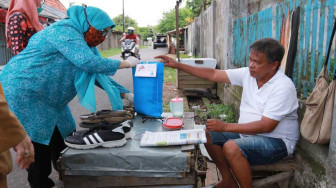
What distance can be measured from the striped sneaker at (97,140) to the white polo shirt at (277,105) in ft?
3.77

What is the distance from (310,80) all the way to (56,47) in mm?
2309

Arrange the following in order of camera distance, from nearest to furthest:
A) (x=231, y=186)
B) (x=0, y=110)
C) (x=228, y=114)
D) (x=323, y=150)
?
(x=0, y=110)
(x=323, y=150)
(x=231, y=186)
(x=228, y=114)

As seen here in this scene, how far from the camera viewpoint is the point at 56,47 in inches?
85.8

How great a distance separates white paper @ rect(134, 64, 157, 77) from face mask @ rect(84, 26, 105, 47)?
16.3 inches

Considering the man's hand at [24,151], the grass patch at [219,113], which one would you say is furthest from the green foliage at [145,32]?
the man's hand at [24,151]

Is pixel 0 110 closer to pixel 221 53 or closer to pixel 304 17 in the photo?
pixel 304 17

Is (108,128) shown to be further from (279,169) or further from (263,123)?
(279,169)

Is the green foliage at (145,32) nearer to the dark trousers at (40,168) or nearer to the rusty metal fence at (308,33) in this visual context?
the rusty metal fence at (308,33)

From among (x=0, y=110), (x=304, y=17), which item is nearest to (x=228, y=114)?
(x=304, y=17)

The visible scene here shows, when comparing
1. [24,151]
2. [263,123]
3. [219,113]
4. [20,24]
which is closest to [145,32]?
[219,113]

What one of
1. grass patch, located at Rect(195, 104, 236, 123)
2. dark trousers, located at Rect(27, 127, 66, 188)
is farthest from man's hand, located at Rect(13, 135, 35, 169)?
grass patch, located at Rect(195, 104, 236, 123)

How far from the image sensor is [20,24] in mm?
2986

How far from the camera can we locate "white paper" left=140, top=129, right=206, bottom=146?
6.38 ft

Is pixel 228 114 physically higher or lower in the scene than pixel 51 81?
lower
